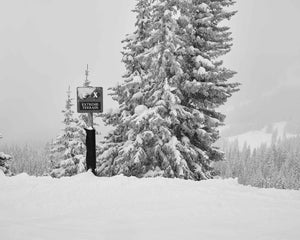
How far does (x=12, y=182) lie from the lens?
29.5 ft

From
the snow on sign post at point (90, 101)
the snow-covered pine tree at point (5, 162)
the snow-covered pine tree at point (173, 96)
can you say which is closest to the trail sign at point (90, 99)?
the snow on sign post at point (90, 101)

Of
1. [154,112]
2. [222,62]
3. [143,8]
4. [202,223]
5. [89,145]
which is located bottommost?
A: [202,223]

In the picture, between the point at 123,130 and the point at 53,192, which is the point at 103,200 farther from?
the point at 123,130

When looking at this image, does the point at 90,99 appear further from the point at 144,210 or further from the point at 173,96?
the point at 144,210

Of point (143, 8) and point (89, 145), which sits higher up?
point (143, 8)

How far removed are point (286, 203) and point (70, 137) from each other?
2199 cm

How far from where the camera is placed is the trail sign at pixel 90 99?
11.4 m

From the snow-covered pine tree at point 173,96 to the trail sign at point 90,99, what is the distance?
129 inches

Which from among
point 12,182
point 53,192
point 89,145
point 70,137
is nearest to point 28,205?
point 53,192

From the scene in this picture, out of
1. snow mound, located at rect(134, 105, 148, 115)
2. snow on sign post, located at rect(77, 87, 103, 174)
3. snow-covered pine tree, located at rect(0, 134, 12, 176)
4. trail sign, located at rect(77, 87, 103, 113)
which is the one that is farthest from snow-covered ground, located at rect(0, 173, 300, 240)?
snow-covered pine tree, located at rect(0, 134, 12, 176)

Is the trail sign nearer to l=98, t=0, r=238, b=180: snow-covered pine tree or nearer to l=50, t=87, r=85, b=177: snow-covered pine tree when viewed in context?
l=98, t=0, r=238, b=180: snow-covered pine tree

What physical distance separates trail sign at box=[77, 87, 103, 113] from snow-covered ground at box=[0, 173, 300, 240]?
135 inches

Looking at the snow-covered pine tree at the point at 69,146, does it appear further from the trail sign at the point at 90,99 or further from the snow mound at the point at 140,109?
the trail sign at the point at 90,99

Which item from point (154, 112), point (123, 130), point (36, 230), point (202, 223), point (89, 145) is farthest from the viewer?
point (123, 130)
